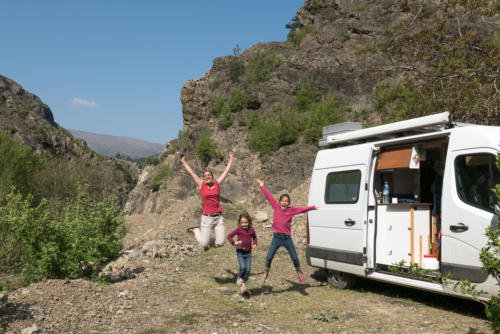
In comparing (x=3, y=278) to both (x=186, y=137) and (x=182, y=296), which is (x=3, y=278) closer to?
(x=182, y=296)

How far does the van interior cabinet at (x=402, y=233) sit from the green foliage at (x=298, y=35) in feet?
119

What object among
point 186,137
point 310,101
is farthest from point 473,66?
point 186,137

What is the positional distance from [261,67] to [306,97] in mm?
8610

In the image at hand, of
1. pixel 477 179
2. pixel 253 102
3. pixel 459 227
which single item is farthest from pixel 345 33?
pixel 459 227

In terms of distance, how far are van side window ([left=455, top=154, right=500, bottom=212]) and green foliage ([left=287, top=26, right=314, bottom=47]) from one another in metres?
37.1

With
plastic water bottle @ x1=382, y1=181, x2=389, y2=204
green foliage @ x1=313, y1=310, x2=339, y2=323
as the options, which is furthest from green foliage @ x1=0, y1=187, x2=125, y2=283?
plastic water bottle @ x1=382, y1=181, x2=389, y2=204

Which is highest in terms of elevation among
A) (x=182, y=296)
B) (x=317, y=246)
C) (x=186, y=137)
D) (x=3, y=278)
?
(x=186, y=137)

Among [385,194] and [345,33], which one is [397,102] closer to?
[385,194]

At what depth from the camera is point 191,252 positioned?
12211 millimetres

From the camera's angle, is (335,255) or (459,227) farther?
(335,255)

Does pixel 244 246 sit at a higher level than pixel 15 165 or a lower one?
lower

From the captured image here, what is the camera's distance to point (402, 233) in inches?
277

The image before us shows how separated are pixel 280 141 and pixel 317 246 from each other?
22253 millimetres

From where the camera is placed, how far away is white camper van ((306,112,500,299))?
18.0ft
